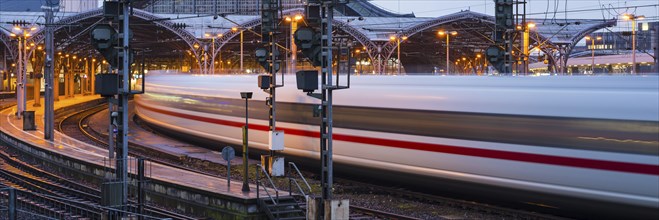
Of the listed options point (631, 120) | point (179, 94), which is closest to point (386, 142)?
point (631, 120)

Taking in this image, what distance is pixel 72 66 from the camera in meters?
Result: 81.1

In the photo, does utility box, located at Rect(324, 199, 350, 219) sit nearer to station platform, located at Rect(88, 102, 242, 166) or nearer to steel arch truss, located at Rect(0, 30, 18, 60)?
station platform, located at Rect(88, 102, 242, 166)

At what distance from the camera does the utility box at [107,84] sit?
50.7 feet

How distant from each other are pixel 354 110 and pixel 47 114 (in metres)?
17.3

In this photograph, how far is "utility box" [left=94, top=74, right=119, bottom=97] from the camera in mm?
15461

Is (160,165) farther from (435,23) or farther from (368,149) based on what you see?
(435,23)

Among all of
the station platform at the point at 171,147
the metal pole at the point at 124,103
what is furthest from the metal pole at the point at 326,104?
Answer: the station platform at the point at 171,147

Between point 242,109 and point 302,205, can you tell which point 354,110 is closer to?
point 302,205

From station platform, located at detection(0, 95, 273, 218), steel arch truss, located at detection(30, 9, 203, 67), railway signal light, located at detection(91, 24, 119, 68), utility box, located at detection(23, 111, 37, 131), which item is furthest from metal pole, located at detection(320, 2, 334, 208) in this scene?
steel arch truss, located at detection(30, 9, 203, 67)

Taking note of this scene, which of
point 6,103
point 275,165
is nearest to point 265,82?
point 275,165

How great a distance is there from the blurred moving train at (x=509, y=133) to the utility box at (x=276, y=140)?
0.72 meters

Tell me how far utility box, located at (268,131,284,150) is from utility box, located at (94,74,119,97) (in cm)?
698

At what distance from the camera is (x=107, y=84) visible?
50.9 feet

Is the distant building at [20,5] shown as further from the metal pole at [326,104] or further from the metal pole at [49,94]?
the metal pole at [326,104]
